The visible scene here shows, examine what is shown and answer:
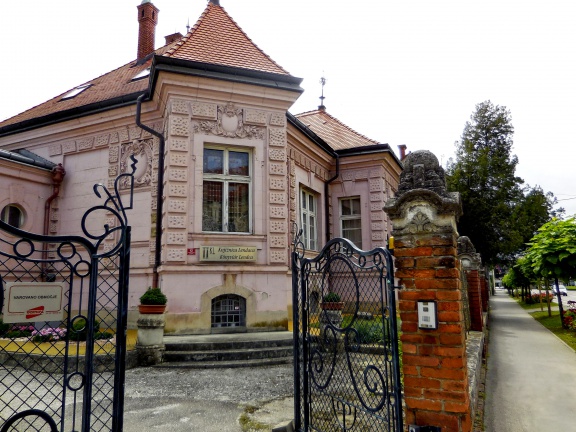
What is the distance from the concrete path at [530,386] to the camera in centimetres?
477

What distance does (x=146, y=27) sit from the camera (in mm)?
15688

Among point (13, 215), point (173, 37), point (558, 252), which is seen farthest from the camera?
point (173, 37)

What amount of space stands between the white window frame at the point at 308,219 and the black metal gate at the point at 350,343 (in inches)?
329

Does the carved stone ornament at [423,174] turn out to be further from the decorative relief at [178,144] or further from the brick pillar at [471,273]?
the brick pillar at [471,273]

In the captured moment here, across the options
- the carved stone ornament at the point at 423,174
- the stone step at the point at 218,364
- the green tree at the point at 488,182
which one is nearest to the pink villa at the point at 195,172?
the stone step at the point at 218,364

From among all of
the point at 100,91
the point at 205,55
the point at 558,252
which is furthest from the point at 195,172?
the point at 558,252

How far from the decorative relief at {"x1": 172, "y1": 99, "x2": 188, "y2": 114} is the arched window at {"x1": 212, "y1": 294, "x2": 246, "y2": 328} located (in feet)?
14.0

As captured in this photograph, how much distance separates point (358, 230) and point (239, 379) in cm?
955

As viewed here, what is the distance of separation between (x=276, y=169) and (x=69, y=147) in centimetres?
636

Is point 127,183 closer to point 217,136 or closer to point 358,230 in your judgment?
point 217,136

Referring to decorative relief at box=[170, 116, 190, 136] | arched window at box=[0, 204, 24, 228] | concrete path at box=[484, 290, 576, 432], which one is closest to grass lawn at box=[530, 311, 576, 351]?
concrete path at box=[484, 290, 576, 432]

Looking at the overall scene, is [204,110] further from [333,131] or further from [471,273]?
[333,131]

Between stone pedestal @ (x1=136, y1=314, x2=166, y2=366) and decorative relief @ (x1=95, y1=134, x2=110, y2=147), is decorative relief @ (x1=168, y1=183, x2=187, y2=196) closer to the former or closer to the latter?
stone pedestal @ (x1=136, y1=314, x2=166, y2=366)

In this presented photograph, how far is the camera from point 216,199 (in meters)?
9.37
